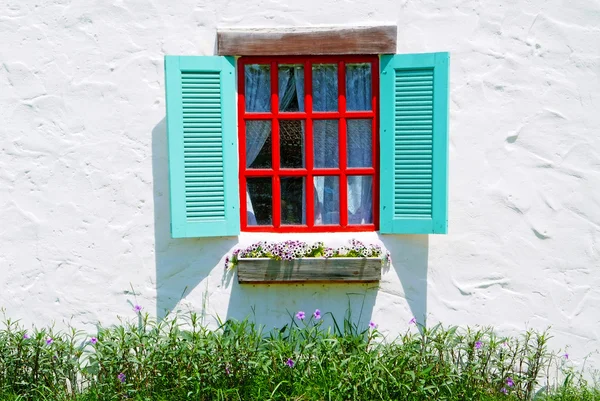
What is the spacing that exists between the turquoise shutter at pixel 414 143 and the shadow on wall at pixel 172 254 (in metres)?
1.12

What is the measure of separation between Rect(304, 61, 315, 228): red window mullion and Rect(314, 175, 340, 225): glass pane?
43mm

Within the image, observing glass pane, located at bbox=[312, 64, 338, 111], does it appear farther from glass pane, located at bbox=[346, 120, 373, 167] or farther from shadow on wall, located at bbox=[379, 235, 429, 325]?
shadow on wall, located at bbox=[379, 235, 429, 325]

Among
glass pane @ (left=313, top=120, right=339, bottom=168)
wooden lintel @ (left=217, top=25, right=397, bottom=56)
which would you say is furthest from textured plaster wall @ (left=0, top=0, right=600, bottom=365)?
glass pane @ (left=313, top=120, right=339, bottom=168)

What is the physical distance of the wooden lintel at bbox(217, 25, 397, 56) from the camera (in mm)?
4316

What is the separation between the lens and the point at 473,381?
423 cm

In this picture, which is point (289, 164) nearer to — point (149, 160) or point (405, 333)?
point (149, 160)

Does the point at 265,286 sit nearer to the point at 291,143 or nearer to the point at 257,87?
the point at 291,143

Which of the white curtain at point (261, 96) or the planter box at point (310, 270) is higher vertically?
the white curtain at point (261, 96)

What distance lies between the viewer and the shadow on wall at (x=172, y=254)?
176 inches

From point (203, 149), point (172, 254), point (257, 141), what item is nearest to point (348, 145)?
point (257, 141)

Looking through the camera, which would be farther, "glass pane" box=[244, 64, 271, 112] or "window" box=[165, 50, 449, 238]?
"glass pane" box=[244, 64, 271, 112]

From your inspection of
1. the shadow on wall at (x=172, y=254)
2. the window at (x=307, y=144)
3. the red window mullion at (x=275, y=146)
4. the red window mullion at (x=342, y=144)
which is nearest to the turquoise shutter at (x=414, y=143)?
the window at (x=307, y=144)

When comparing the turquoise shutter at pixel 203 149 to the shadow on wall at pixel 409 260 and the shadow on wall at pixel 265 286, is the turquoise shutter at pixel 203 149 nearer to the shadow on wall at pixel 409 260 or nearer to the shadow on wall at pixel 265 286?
the shadow on wall at pixel 265 286

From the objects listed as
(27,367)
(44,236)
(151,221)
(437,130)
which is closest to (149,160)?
(151,221)
